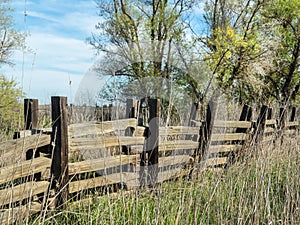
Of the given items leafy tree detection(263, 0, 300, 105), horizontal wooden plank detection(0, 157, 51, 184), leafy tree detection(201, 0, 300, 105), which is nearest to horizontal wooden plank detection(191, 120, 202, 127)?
horizontal wooden plank detection(0, 157, 51, 184)

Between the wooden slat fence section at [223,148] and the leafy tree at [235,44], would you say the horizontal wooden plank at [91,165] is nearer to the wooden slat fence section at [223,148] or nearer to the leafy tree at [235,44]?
the wooden slat fence section at [223,148]

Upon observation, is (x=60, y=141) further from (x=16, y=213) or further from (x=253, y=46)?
(x=253, y=46)

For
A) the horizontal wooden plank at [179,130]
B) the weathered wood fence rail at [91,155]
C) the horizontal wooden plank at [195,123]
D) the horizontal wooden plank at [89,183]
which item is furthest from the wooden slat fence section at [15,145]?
the horizontal wooden plank at [195,123]

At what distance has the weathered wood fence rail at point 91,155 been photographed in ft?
9.00

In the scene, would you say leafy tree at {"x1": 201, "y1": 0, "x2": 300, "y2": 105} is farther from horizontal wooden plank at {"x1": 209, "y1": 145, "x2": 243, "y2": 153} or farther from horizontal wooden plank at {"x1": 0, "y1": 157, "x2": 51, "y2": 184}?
horizontal wooden plank at {"x1": 0, "y1": 157, "x2": 51, "y2": 184}

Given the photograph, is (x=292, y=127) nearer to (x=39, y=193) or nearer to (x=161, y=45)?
(x=161, y=45)

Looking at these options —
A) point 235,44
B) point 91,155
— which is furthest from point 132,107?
point 235,44

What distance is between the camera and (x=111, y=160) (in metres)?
4.07

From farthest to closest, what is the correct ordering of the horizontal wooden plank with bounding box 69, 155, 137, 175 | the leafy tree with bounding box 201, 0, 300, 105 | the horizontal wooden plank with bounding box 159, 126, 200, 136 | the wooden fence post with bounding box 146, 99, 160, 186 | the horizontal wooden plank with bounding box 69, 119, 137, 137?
the leafy tree with bounding box 201, 0, 300, 105
the horizontal wooden plank with bounding box 159, 126, 200, 136
the wooden fence post with bounding box 146, 99, 160, 186
the horizontal wooden plank with bounding box 69, 119, 137, 137
the horizontal wooden plank with bounding box 69, 155, 137, 175

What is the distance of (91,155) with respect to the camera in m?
4.44

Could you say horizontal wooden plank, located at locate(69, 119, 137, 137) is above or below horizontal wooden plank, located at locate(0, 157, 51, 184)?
above

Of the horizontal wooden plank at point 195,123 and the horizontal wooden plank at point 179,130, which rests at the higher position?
the horizontal wooden plank at point 195,123

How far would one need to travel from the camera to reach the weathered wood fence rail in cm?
274

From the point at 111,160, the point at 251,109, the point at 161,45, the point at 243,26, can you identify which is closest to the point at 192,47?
the point at 161,45
